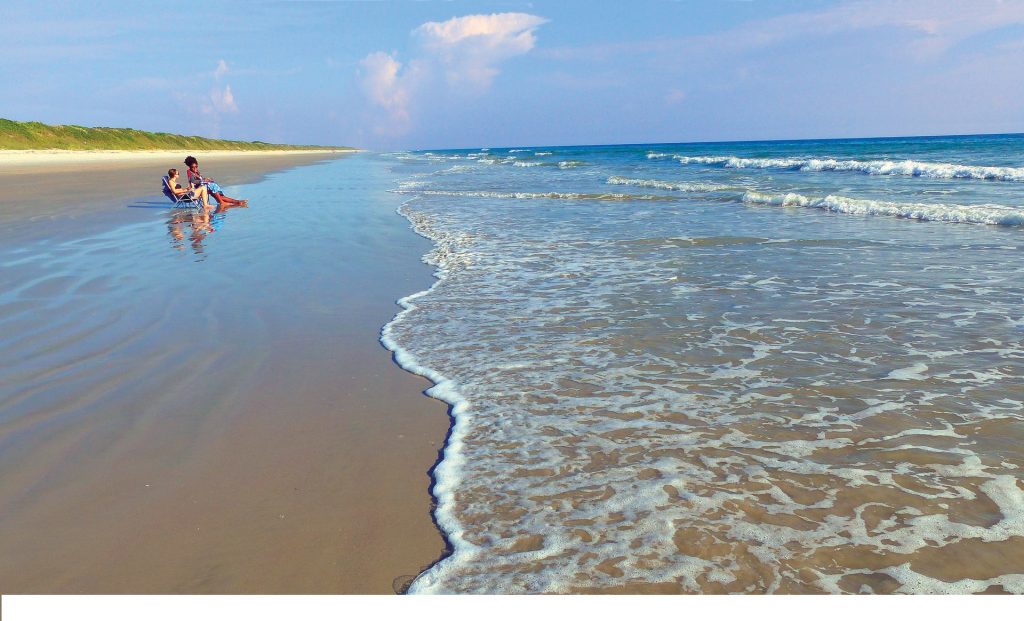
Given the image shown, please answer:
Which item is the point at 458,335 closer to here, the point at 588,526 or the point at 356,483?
the point at 356,483

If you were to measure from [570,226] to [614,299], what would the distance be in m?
5.79

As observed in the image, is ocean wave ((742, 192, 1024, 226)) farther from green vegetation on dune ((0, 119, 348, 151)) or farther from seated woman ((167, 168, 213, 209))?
green vegetation on dune ((0, 119, 348, 151))

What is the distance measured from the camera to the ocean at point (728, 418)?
2.46m

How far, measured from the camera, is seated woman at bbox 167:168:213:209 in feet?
49.6

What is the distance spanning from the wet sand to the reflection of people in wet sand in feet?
8.98

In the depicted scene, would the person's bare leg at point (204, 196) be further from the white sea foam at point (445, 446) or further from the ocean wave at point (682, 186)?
the ocean wave at point (682, 186)

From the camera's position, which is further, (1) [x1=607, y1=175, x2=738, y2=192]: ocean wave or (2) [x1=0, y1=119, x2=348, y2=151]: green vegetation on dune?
(2) [x1=0, y1=119, x2=348, y2=151]: green vegetation on dune

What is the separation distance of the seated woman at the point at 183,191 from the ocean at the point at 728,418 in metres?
9.25

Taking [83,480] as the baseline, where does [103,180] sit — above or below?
above

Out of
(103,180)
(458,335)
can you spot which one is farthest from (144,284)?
(103,180)

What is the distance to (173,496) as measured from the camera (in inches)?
115

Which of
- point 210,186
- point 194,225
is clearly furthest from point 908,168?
point 194,225

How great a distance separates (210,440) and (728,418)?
9.40ft

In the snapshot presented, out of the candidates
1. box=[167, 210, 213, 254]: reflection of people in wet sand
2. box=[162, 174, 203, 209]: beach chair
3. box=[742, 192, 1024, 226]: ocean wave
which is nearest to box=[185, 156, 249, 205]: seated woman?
box=[162, 174, 203, 209]: beach chair
